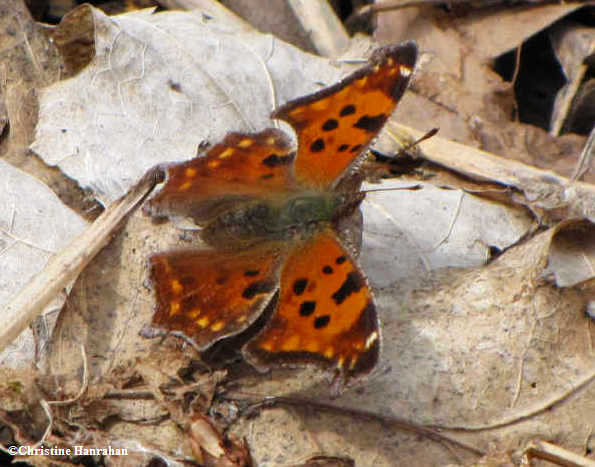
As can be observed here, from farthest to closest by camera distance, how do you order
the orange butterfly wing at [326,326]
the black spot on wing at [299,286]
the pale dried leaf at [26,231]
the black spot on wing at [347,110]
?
the black spot on wing at [347,110] → the pale dried leaf at [26,231] → the black spot on wing at [299,286] → the orange butterfly wing at [326,326]

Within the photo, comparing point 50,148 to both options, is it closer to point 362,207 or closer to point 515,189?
point 362,207

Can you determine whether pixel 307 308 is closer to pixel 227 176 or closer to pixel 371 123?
pixel 371 123

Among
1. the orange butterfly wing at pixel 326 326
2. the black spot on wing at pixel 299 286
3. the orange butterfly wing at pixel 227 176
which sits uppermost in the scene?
the orange butterfly wing at pixel 227 176

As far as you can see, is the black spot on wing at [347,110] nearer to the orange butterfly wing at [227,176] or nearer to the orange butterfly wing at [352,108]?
the orange butterfly wing at [352,108]

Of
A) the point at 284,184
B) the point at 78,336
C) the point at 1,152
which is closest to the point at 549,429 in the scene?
the point at 284,184

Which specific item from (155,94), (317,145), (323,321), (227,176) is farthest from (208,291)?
(155,94)

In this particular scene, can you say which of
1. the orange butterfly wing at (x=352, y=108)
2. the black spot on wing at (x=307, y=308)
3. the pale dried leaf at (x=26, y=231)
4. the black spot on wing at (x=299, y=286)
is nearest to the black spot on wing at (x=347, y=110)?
the orange butterfly wing at (x=352, y=108)

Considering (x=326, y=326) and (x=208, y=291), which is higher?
(x=208, y=291)
